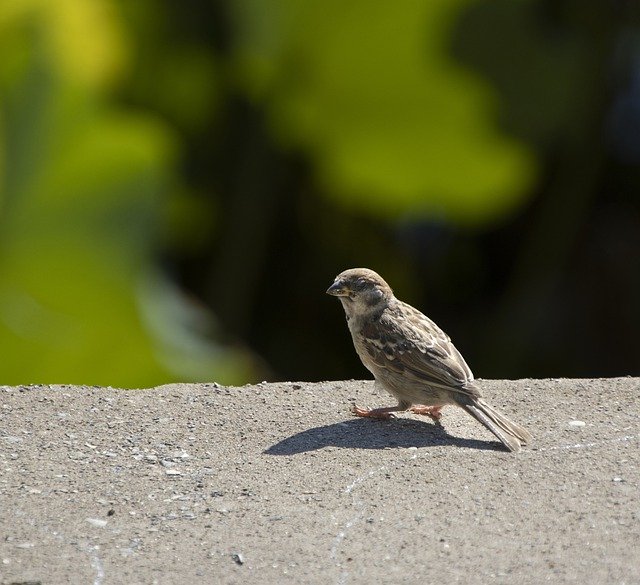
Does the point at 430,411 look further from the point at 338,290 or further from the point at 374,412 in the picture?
the point at 338,290

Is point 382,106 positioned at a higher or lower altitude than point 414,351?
higher

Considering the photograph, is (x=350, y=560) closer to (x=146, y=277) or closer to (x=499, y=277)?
(x=146, y=277)

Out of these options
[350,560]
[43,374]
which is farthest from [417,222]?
[350,560]

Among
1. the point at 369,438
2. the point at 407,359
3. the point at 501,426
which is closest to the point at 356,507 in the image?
the point at 369,438

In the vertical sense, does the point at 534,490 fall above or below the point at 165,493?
above

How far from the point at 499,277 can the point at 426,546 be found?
163 inches

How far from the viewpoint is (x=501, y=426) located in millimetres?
4859

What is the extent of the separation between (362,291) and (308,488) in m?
1.32

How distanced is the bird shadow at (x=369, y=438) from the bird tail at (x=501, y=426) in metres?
0.05

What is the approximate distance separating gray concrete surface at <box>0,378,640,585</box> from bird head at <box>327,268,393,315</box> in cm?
34

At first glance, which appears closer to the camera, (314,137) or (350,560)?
(350,560)

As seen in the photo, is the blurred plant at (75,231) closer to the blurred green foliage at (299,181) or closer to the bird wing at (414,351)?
the blurred green foliage at (299,181)

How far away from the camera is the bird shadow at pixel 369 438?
15.7 feet

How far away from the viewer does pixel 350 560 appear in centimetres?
387
